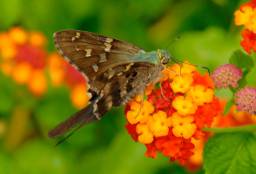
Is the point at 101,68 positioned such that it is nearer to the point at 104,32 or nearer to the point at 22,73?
the point at 22,73

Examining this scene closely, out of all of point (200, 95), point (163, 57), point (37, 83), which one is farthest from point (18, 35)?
point (200, 95)

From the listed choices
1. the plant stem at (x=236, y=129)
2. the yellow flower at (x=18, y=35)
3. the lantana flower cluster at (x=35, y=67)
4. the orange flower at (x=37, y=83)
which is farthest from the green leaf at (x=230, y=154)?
the yellow flower at (x=18, y=35)

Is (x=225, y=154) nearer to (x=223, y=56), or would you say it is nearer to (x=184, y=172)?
(x=184, y=172)

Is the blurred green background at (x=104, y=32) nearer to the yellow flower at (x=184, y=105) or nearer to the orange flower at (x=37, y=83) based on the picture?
the orange flower at (x=37, y=83)

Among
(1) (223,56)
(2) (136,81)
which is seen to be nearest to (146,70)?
(2) (136,81)

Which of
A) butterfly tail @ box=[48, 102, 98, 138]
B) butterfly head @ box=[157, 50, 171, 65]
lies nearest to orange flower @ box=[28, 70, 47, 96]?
butterfly tail @ box=[48, 102, 98, 138]
